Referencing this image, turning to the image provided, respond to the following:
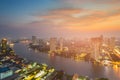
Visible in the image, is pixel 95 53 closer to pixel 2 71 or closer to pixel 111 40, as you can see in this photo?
pixel 111 40

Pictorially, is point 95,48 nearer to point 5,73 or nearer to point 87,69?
point 87,69

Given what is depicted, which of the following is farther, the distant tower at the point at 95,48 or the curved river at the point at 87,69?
the distant tower at the point at 95,48

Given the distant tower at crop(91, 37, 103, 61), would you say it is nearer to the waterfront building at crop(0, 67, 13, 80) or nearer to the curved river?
the curved river

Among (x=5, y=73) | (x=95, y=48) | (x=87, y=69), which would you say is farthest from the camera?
(x=95, y=48)

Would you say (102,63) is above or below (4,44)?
below

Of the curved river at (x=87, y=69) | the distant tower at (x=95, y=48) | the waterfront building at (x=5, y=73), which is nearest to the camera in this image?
the waterfront building at (x=5, y=73)

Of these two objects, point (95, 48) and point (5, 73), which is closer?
point (5, 73)

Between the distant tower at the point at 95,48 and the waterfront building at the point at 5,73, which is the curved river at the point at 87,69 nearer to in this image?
the distant tower at the point at 95,48

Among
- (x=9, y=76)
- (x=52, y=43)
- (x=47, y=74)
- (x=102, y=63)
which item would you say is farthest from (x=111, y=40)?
(x=9, y=76)

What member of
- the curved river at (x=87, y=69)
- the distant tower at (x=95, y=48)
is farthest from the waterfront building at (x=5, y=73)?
the distant tower at (x=95, y=48)

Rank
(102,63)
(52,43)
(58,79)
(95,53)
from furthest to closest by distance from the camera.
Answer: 1. (52,43)
2. (95,53)
3. (102,63)
4. (58,79)

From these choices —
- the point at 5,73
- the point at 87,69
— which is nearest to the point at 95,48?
the point at 87,69
